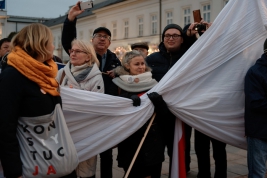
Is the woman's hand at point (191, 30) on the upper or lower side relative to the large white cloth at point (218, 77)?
upper

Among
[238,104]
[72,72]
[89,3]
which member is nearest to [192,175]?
[238,104]

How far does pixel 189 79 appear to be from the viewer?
3729 mm

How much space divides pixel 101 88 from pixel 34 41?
1315mm

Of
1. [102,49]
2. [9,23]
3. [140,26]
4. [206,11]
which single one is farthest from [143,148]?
[9,23]

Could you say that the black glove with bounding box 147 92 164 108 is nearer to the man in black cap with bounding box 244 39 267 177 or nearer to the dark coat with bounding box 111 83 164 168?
the dark coat with bounding box 111 83 164 168

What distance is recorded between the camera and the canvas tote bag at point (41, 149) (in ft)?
8.14

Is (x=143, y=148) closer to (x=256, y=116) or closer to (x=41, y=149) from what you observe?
(x=256, y=116)

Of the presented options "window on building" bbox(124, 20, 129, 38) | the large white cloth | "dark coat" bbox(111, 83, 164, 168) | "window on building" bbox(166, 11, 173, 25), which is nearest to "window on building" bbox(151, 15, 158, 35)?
"window on building" bbox(166, 11, 173, 25)

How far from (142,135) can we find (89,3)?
1.48m

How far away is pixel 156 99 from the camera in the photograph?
3.49 metres

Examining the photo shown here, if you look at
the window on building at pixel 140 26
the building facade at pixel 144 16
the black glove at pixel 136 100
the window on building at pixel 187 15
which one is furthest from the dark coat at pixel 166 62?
the window on building at pixel 140 26

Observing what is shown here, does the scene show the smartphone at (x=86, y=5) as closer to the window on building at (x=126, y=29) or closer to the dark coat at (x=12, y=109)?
the dark coat at (x=12, y=109)

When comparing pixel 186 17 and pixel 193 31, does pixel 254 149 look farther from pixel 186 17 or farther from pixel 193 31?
→ pixel 186 17

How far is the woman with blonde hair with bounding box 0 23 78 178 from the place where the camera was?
7.74 feet
